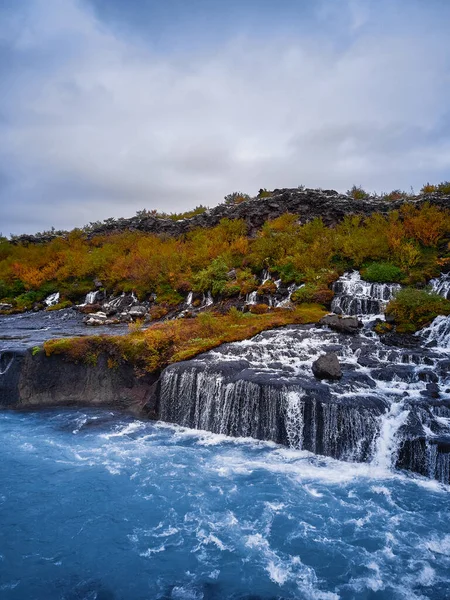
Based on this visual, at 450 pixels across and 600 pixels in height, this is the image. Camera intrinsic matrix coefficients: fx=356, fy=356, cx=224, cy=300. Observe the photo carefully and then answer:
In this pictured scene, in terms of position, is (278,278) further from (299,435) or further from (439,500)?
(439,500)

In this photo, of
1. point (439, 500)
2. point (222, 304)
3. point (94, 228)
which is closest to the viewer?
point (439, 500)

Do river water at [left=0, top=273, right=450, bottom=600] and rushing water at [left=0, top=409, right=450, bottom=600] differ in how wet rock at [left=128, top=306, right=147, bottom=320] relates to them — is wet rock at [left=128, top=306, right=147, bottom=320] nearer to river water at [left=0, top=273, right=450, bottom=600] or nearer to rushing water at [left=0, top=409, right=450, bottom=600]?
river water at [left=0, top=273, right=450, bottom=600]

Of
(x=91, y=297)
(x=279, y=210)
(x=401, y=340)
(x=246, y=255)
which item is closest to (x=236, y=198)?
(x=279, y=210)

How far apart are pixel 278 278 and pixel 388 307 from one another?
9181 millimetres

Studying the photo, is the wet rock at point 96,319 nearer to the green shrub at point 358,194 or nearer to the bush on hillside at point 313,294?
the bush on hillside at point 313,294

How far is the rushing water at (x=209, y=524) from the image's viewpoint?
6.46 meters

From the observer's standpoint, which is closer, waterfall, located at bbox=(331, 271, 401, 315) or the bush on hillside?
waterfall, located at bbox=(331, 271, 401, 315)

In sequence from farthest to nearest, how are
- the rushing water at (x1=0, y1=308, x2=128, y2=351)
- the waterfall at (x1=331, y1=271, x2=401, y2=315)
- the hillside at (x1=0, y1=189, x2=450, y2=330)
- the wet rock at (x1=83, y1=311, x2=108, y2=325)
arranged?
1. the wet rock at (x1=83, y1=311, x2=108, y2=325)
2. the hillside at (x1=0, y1=189, x2=450, y2=330)
3. the waterfall at (x1=331, y1=271, x2=401, y2=315)
4. the rushing water at (x1=0, y1=308, x2=128, y2=351)

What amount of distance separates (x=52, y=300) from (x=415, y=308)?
2945 centimetres

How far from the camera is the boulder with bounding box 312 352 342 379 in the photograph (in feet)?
41.5

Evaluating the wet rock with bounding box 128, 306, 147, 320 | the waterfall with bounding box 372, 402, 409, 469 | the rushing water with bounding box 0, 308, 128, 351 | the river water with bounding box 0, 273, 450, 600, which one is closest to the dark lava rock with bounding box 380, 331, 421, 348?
the river water with bounding box 0, 273, 450, 600

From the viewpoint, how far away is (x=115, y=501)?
29.2 feet

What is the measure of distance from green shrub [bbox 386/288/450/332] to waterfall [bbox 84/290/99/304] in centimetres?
2402

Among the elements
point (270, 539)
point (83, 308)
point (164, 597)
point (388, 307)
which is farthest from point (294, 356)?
point (83, 308)
